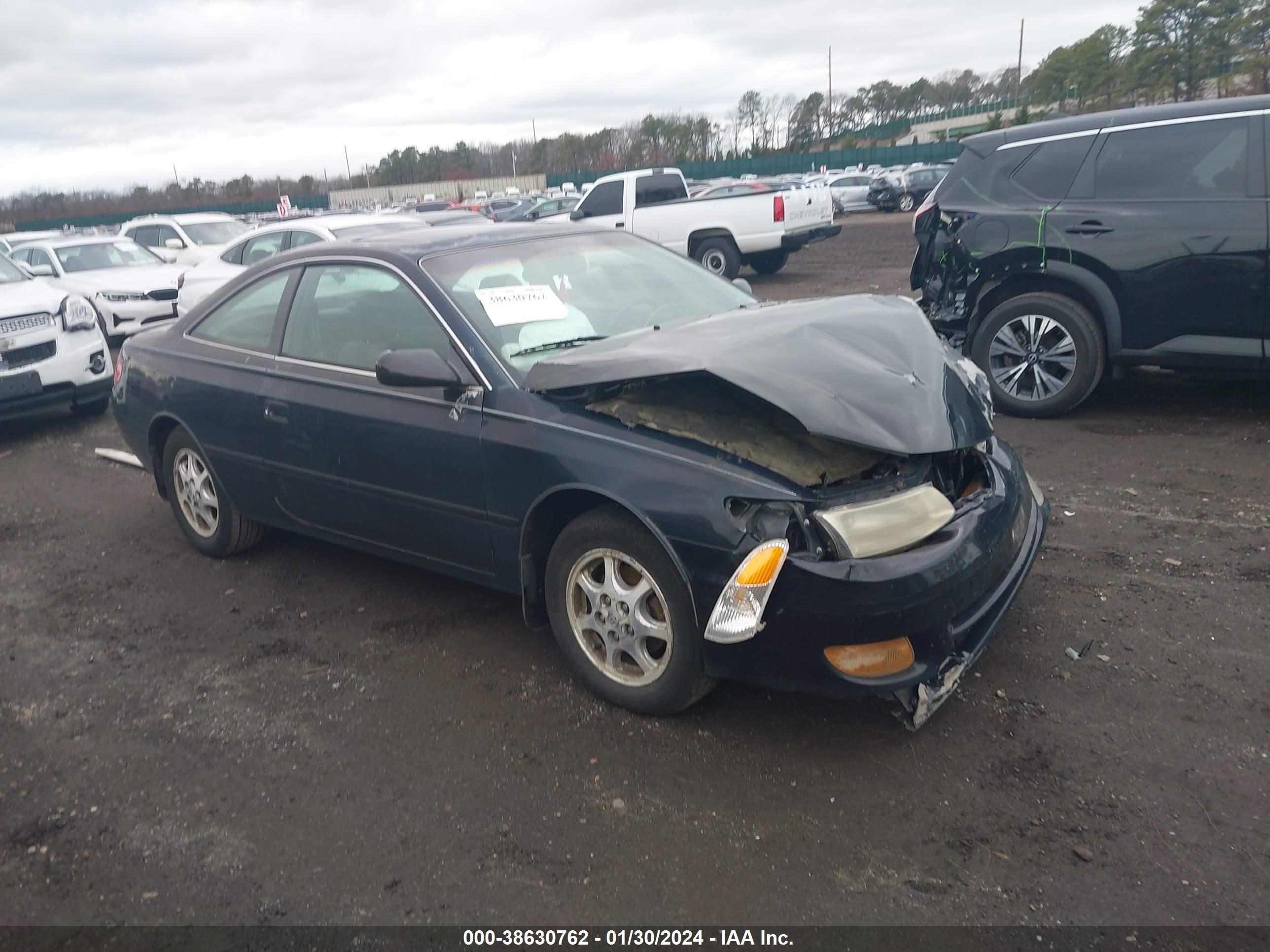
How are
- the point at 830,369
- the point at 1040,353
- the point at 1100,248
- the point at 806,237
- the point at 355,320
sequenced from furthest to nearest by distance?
the point at 806,237
the point at 1040,353
the point at 1100,248
the point at 355,320
the point at 830,369

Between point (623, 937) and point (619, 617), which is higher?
point (619, 617)

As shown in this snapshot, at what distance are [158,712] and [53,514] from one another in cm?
329

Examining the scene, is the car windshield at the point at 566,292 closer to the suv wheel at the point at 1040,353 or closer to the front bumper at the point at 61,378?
the suv wheel at the point at 1040,353

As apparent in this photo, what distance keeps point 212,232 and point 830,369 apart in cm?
1575

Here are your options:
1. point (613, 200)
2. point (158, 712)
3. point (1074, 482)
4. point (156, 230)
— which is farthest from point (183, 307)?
point (1074, 482)

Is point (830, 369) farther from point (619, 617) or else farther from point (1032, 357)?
point (1032, 357)

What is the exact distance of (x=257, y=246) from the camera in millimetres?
11898

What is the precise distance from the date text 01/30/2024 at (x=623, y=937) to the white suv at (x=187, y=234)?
1499cm

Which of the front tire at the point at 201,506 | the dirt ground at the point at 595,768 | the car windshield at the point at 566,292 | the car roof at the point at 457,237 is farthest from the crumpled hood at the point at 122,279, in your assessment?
the car windshield at the point at 566,292

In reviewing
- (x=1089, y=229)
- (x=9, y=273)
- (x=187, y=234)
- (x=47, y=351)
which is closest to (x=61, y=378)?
(x=47, y=351)

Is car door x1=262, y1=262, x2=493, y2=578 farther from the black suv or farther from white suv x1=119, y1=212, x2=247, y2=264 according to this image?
white suv x1=119, y1=212, x2=247, y2=264

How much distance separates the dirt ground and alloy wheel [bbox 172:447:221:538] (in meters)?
0.43

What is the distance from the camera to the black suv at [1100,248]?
20.0 ft

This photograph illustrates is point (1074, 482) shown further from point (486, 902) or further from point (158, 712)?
point (158, 712)
